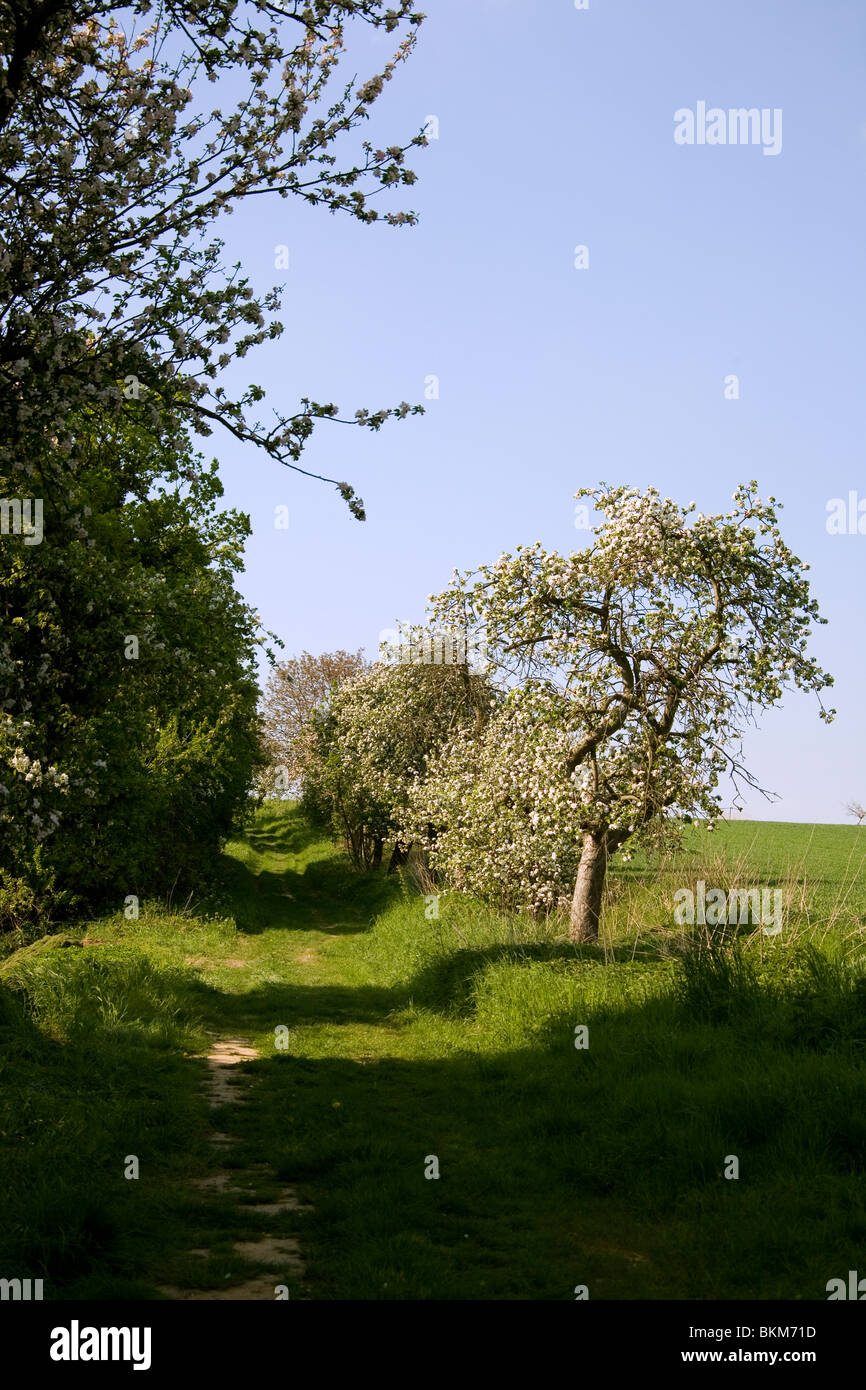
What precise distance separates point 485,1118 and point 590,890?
7677 millimetres

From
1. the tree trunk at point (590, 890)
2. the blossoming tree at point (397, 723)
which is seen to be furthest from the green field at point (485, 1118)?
the blossoming tree at point (397, 723)

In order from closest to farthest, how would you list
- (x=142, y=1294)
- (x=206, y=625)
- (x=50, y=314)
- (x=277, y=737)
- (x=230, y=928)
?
(x=142, y=1294) < (x=50, y=314) < (x=206, y=625) < (x=230, y=928) < (x=277, y=737)

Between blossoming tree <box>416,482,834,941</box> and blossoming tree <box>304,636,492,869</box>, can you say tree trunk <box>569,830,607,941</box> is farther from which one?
blossoming tree <box>304,636,492,869</box>

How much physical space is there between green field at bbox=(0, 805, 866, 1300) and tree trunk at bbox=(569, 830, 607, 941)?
1.55ft

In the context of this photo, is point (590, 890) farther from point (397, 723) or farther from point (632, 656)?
point (397, 723)

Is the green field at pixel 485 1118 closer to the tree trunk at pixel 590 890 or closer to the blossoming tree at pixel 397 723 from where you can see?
the tree trunk at pixel 590 890

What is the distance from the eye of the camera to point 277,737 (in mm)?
61344

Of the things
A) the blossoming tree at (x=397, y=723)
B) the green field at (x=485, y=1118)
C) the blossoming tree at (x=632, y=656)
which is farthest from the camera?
the blossoming tree at (x=397, y=723)

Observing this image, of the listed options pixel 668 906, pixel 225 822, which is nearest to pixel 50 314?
pixel 668 906

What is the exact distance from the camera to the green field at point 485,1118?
6.60 m

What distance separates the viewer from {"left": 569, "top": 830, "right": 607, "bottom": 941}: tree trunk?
17.2 meters

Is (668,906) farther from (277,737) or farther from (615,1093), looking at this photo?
(277,737)

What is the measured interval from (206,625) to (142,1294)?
46.0 feet

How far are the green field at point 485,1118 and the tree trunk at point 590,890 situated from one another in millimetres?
471
